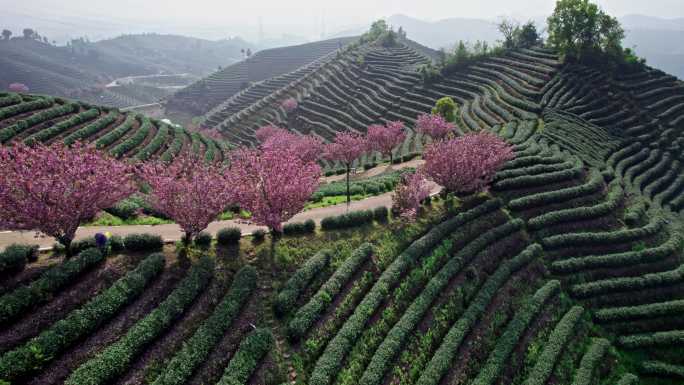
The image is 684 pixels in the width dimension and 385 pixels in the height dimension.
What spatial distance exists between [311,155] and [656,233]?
38058 millimetres

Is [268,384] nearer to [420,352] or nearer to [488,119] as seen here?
[420,352]

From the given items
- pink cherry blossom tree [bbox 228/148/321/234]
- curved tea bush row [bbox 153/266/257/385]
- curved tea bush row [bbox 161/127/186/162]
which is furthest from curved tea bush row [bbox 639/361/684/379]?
curved tea bush row [bbox 161/127/186/162]

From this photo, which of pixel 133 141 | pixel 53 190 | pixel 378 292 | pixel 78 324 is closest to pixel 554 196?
pixel 378 292

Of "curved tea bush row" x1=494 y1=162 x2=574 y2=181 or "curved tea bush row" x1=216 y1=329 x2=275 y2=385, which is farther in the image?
"curved tea bush row" x1=494 y1=162 x2=574 y2=181

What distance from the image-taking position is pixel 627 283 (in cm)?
2884

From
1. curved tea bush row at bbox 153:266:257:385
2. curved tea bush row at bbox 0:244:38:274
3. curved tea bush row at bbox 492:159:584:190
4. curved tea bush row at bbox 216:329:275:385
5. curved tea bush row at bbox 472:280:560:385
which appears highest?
curved tea bush row at bbox 492:159:584:190

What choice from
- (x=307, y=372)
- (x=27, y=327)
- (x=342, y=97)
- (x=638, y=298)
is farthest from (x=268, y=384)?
(x=342, y=97)

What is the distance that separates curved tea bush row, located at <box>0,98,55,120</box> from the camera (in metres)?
44.4

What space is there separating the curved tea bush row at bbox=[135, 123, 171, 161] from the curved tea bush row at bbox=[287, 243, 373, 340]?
3317 centimetres

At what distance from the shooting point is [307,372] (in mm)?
19562

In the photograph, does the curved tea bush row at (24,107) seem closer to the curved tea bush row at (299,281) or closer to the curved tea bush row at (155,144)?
the curved tea bush row at (155,144)

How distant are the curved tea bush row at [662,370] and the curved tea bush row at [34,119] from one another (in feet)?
206

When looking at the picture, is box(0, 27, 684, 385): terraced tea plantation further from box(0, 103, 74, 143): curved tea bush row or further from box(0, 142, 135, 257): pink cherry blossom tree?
box(0, 142, 135, 257): pink cherry blossom tree

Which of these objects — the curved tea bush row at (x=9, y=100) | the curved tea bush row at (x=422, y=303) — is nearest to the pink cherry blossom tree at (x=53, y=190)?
the curved tea bush row at (x=422, y=303)
